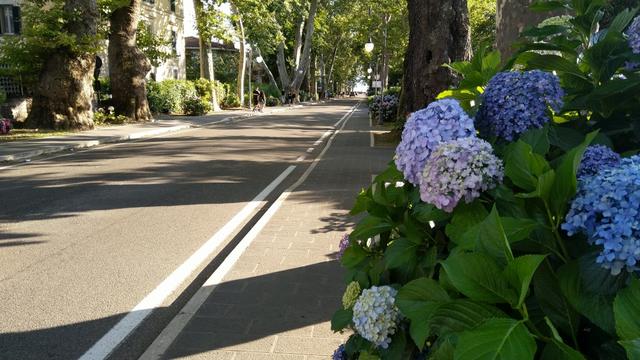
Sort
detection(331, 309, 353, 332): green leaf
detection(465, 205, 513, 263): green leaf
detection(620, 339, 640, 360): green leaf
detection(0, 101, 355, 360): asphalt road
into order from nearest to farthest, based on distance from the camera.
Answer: detection(620, 339, 640, 360): green leaf, detection(465, 205, 513, 263): green leaf, detection(331, 309, 353, 332): green leaf, detection(0, 101, 355, 360): asphalt road

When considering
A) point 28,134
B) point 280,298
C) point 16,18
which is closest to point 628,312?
point 280,298

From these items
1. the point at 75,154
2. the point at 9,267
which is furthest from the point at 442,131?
the point at 75,154

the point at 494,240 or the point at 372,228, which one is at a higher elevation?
the point at 494,240

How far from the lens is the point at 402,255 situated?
175 cm

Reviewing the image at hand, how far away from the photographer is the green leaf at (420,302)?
1.43 m

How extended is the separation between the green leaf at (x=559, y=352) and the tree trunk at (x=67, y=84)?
23.4 metres

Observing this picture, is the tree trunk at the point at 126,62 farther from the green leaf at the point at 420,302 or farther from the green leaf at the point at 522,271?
the green leaf at the point at 522,271

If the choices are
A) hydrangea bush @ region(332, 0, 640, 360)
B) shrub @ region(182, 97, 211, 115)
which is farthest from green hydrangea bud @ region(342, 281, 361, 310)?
shrub @ region(182, 97, 211, 115)

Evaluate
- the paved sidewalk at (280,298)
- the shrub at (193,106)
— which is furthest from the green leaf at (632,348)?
the shrub at (193,106)

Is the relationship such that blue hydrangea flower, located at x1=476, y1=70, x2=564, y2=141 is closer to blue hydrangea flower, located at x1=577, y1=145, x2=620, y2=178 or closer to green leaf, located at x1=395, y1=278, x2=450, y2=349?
blue hydrangea flower, located at x1=577, y1=145, x2=620, y2=178

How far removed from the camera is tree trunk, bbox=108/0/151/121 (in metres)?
26.7

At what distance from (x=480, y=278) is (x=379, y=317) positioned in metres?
0.61

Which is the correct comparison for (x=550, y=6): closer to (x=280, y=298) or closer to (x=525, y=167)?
(x=525, y=167)

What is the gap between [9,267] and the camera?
18.7 feet
